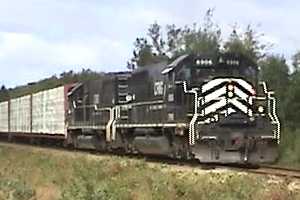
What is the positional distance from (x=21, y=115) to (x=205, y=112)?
29940mm

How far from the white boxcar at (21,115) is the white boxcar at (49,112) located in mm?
1250

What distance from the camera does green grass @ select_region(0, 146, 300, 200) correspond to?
37.6ft

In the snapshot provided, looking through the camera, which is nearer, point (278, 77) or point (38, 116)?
point (278, 77)

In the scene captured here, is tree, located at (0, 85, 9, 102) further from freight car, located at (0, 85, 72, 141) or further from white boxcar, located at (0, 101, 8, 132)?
freight car, located at (0, 85, 72, 141)

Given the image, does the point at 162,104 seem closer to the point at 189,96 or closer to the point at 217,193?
the point at 189,96

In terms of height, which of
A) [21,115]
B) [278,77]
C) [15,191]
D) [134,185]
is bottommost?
[15,191]

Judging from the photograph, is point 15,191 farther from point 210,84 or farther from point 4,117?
point 4,117

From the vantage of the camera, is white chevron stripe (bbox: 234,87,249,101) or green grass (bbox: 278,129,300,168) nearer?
white chevron stripe (bbox: 234,87,249,101)

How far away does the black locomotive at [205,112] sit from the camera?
754 inches

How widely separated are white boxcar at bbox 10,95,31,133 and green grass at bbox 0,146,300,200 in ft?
89.7

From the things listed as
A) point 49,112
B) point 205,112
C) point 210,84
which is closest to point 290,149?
point 210,84

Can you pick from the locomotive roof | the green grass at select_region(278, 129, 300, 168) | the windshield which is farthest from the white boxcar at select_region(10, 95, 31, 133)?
the windshield

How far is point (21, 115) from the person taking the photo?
47.7 metres

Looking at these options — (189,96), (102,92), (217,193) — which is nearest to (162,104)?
(189,96)
